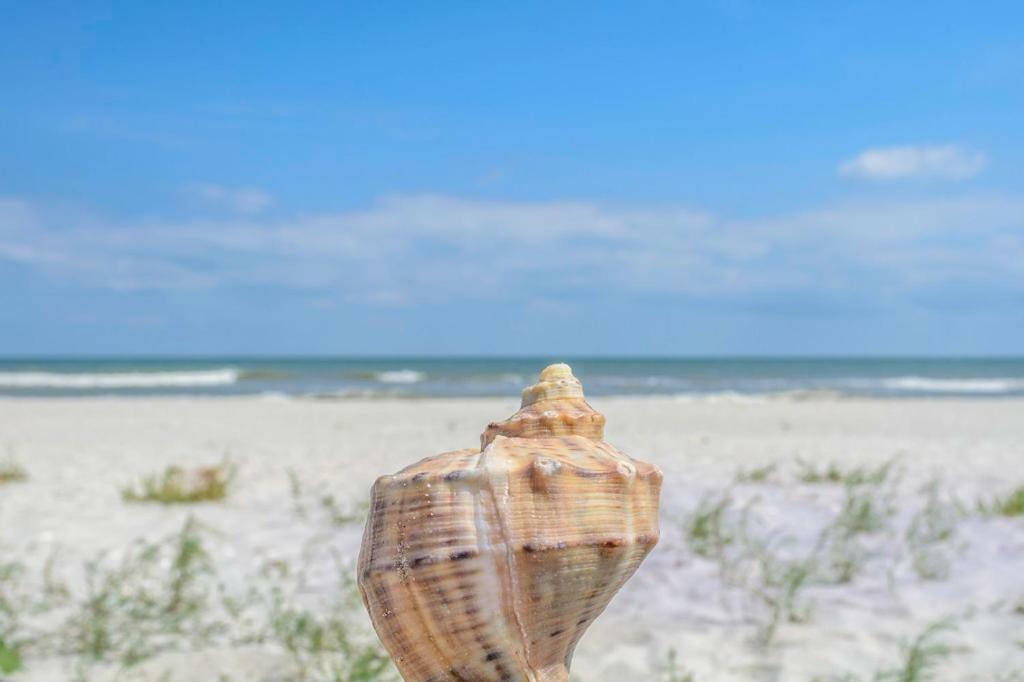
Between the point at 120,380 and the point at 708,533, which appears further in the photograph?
the point at 120,380

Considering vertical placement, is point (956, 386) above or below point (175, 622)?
above

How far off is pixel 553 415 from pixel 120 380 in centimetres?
3830

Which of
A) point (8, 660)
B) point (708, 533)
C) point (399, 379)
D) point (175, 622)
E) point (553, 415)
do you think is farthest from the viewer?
point (399, 379)

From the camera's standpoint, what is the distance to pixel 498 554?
5.38ft

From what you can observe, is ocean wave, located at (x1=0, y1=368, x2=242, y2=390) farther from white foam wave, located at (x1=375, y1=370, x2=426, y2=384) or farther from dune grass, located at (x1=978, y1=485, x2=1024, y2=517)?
dune grass, located at (x1=978, y1=485, x2=1024, y2=517)

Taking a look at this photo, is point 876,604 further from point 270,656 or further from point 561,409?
point 561,409

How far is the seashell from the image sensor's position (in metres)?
1.64

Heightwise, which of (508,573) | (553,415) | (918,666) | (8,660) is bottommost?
(8,660)

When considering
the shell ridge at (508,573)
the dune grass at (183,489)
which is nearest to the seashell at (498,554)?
the shell ridge at (508,573)

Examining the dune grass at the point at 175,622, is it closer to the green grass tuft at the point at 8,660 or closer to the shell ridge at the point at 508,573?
the green grass tuft at the point at 8,660

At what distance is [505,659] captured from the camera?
1.70 metres

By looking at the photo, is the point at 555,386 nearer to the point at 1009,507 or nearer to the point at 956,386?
the point at 1009,507

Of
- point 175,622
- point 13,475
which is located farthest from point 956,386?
point 175,622

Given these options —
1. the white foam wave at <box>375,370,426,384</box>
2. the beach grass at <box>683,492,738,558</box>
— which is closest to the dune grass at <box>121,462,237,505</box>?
the beach grass at <box>683,492,738,558</box>
